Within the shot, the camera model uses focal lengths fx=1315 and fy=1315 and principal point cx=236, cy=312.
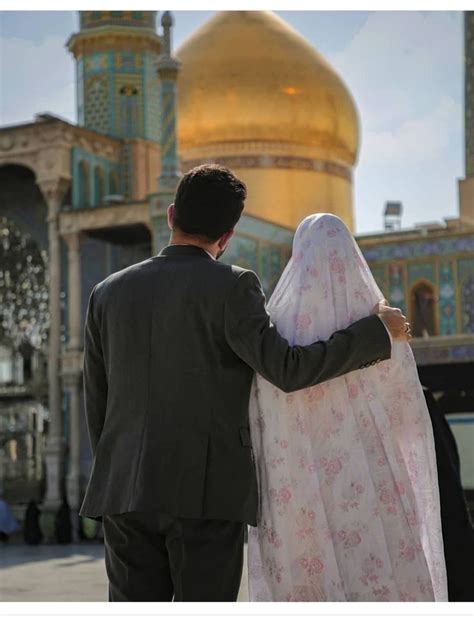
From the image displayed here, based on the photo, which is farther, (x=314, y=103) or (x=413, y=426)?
(x=314, y=103)

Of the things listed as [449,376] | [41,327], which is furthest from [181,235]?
[41,327]

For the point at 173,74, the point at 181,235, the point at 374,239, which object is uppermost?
the point at 173,74

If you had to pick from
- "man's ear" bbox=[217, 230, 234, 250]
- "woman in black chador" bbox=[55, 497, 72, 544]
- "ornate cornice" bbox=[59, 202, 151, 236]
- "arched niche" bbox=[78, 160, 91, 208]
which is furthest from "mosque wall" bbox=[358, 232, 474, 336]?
"man's ear" bbox=[217, 230, 234, 250]

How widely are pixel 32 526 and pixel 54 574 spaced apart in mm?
6274

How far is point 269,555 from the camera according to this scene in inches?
102

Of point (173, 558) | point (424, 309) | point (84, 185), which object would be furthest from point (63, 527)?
point (173, 558)

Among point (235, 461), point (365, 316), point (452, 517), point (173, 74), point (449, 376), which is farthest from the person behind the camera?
point (173, 74)

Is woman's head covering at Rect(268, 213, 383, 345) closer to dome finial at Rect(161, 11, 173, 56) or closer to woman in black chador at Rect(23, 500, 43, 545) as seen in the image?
dome finial at Rect(161, 11, 173, 56)

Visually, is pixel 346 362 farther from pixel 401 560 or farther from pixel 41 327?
pixel 41 327

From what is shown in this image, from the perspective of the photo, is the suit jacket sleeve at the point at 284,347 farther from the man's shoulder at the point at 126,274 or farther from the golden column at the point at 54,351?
the golden column at the point at 54,351

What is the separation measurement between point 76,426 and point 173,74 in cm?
485

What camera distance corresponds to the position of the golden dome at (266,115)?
827 inches

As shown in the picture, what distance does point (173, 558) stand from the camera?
7.91 ft

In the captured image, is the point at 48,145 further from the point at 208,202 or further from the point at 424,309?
the point at 208,202
